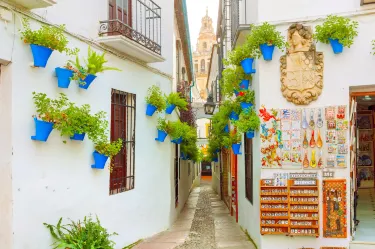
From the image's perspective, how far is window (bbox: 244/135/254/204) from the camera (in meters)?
7.68

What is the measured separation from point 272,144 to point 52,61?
11.9ft

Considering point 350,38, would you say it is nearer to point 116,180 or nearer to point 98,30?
point 98,30

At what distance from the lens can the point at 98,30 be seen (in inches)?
251

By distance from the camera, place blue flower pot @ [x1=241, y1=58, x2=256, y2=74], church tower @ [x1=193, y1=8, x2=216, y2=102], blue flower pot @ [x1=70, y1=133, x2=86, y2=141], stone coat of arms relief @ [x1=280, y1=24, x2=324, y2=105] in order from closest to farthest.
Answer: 1. blue flower pot @ [x1=70, y1=133, x2=86, y2=141]
2. stone coat of arms relief @ [x1=280, y1=24, x2=324, y2=105]
3. blue flower pot @ [x1=241, y1=58, x2=256, y2=74]
4. church tower @ [x1=193, y1=8, x2=216, y2=102]

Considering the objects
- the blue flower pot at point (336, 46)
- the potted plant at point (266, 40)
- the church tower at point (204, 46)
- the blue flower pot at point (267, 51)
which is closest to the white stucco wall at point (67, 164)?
the potted plant at point (266, 40)

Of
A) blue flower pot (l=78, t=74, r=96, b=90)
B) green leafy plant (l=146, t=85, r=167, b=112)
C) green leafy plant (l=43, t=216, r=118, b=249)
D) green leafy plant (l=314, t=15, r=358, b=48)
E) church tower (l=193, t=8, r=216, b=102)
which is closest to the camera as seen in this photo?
green leafy plant (l=43, t=216, r=118, b=249)

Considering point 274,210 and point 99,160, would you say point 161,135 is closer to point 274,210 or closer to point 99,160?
A: point 99,160

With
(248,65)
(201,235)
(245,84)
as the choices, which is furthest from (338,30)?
(201,235)

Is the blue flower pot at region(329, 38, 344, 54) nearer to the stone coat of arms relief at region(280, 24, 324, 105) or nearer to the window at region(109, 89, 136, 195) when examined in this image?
the stone coat of arms relief at region(280, 24, 324, 105)

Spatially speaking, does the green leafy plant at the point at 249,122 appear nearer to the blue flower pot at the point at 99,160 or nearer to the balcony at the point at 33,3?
the blue flower pot at the point at 99,160

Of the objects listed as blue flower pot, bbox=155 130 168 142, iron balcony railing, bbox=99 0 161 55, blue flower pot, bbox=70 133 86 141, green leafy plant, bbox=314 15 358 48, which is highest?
iron balcony railing, bbox=99 0 161 55

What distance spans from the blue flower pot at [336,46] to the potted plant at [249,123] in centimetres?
163

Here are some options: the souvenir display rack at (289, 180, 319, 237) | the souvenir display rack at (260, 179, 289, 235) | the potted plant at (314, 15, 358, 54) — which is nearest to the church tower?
the potted plant at (314, 15, 358, 54)

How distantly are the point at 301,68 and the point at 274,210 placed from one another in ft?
7.63
